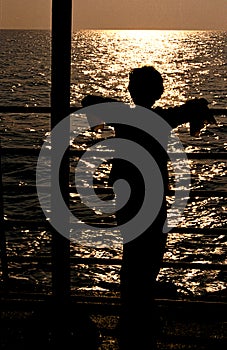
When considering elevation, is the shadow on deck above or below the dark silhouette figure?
below

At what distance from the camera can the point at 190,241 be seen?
21734 millimetres

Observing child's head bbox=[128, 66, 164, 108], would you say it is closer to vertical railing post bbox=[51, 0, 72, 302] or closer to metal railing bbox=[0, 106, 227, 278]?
vertical railing post bbox=[51, 0, 72, 302]

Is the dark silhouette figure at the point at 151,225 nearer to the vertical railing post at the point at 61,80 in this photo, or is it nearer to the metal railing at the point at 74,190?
the vertical railing post at the point at 61,80

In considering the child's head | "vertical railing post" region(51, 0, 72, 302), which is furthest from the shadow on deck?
the child's head

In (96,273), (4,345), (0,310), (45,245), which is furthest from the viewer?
(45,245)

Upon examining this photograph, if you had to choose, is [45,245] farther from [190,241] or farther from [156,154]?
[156,154]

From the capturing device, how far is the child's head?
3477 millimetres

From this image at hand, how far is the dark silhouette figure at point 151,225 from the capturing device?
11.6 feet

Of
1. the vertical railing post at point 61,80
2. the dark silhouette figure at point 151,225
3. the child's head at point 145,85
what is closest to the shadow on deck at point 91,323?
the dark silhouette figure at point 151,225

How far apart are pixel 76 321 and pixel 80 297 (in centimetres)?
50

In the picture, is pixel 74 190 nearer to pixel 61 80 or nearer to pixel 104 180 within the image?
pixel 61 80

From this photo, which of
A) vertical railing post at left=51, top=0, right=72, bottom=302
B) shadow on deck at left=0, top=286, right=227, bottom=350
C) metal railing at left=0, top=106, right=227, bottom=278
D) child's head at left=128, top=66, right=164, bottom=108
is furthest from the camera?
metal railing at left=0, top=106, right=227, bottom=278

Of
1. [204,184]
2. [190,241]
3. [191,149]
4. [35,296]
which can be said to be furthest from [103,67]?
[35,296]

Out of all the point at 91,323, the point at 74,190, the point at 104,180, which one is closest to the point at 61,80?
the point at 74,190
